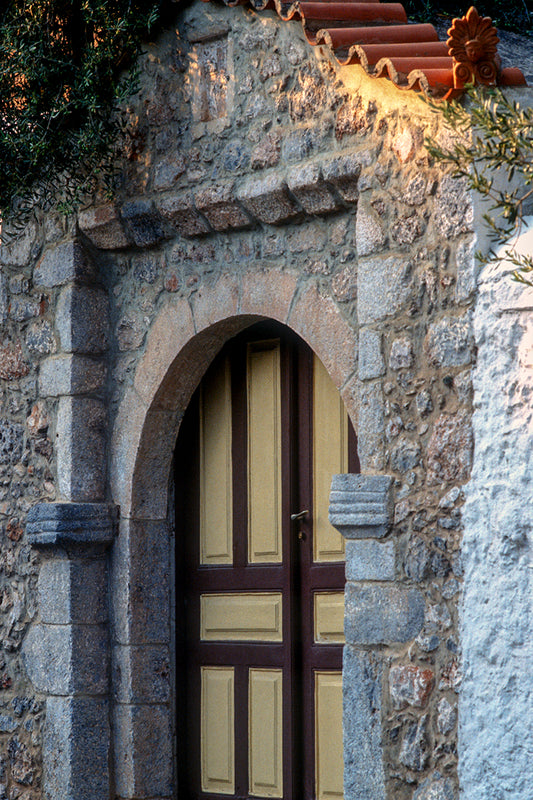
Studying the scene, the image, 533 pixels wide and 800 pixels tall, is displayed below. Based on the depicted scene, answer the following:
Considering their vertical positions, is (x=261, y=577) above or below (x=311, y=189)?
below

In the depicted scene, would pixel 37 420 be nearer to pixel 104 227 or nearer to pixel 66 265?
pixel 66 265

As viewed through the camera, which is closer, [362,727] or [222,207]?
[362,727]

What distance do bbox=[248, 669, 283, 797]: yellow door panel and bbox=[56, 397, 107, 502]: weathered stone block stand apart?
1109mm

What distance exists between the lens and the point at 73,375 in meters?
5.18

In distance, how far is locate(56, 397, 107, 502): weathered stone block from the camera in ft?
16.9

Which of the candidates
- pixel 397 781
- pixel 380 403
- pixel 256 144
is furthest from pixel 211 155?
pixel 397 781

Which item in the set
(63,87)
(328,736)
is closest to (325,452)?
(328,736)

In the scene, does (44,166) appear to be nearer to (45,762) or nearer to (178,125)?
(178,125)

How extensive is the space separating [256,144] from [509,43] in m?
1.38

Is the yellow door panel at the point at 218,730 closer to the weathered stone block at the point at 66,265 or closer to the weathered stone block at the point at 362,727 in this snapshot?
the weathered stone block at the point at 362,727

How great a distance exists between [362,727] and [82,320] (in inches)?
91.4

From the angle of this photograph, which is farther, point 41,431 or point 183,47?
point 41,431

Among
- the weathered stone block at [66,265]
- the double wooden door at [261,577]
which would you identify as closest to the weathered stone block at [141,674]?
the double wooden door at [261,577]

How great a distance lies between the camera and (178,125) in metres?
4.91
